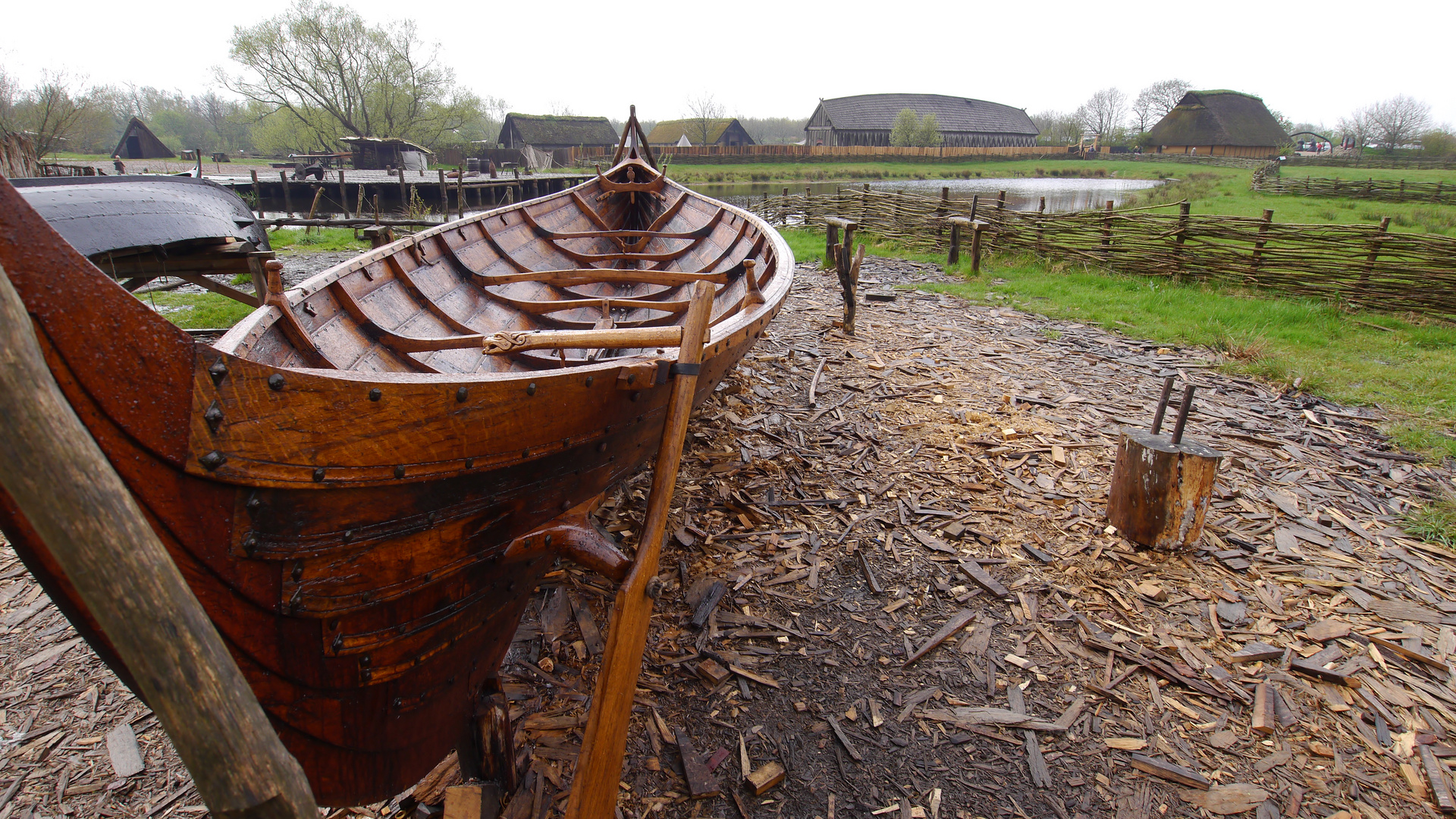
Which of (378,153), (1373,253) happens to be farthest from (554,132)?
(1373,253)

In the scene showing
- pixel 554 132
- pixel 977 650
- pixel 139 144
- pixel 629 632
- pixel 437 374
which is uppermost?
pixel 554 132

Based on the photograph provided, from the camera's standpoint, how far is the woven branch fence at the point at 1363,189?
73.6 ft

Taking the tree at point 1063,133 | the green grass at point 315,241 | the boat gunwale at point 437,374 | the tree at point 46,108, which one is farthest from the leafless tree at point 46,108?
the tree at point 1063,133

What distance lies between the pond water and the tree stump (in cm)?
1994

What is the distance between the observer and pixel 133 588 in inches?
40.4

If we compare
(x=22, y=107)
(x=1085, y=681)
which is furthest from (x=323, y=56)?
(x=1085, y=681)

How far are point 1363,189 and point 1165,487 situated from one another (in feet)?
102

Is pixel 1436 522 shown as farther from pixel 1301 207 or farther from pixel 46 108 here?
pixel 46 108

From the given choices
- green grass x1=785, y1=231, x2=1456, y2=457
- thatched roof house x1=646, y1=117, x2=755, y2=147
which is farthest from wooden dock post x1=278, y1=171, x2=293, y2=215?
thatched roof house x1=646, y1=117, x2=755, y2=147

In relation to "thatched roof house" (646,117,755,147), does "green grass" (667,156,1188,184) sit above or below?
below

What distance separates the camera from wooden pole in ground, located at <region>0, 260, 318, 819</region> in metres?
0.95

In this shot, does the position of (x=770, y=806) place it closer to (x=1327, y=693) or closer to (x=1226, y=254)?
(x=1327, y=693)

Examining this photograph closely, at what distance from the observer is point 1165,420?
17.3 feet

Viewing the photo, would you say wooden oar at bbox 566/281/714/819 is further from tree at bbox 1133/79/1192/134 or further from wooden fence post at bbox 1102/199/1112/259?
tree at bbox 1133/79/1192/134
